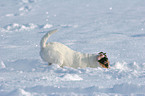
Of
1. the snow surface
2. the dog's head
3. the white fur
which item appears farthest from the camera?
the dog's head

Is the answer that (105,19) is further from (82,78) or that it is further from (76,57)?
(82,78)

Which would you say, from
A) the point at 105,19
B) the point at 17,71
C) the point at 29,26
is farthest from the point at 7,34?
the point at 17,71

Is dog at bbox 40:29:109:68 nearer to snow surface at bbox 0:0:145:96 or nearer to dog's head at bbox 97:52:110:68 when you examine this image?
dog's head at bbox 97:52:110:68

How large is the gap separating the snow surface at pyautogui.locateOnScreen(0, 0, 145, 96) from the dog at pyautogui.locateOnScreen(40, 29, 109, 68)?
211 mm

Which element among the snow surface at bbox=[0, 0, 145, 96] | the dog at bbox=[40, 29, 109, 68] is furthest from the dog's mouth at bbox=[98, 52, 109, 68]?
the snow surface at bbox=[0, 0, 145, 96]

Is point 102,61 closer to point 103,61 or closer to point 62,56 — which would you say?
point 103,61

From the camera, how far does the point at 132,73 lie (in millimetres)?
3846

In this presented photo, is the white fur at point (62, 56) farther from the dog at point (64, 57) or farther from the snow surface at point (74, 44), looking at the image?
the snow surface at point (74, 44)

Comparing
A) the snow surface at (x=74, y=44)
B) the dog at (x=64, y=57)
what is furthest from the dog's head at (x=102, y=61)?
the snow surface at (x=74, y=44)

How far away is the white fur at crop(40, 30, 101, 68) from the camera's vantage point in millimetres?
4445

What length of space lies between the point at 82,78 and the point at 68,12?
10610 millimetres

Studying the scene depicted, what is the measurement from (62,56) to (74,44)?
2847 millimetres

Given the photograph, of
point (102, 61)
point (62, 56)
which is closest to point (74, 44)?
point (102, 61)

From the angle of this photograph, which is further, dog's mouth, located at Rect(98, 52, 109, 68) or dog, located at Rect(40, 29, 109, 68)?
dog's mouth, located at Rect(98, 52, 109, 68)
